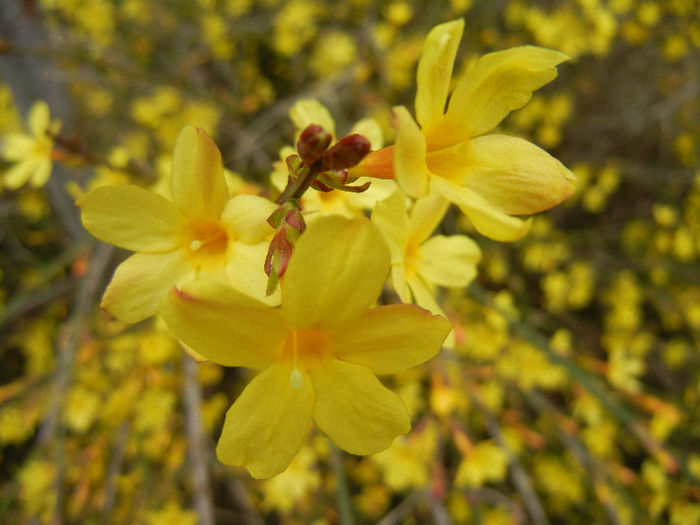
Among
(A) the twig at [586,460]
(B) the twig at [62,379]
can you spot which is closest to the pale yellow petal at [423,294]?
(B) the twig at [62,379]

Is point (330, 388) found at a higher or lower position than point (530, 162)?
Answer: lower

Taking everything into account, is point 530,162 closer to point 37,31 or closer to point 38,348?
point 37,31

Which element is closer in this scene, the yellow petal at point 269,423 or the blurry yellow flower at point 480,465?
the yellow petal at point 269,423

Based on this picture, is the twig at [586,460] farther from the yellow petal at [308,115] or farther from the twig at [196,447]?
the yellow petal at [308,115]

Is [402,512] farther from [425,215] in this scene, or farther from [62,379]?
[425,215]

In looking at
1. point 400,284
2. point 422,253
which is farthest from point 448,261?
point 400,284

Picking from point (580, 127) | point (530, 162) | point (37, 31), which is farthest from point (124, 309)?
point (580, 127)

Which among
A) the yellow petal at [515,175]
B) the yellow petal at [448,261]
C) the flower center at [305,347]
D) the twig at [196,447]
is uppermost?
the yellow petal at [515,175]
